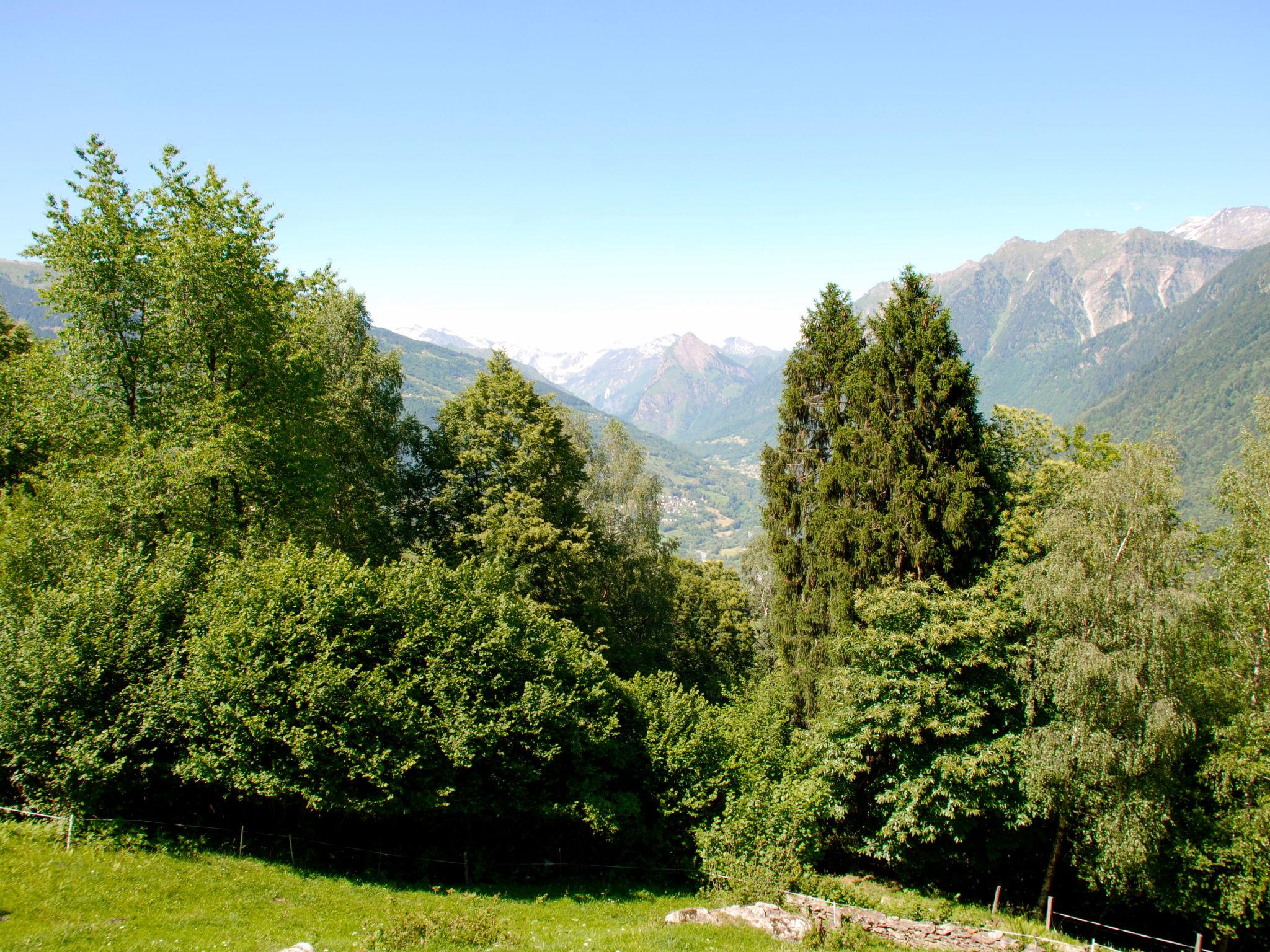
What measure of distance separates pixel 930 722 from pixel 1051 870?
7045mm

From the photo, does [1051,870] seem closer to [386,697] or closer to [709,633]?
[386,697]

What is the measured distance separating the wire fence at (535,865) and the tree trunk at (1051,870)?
0.38 m

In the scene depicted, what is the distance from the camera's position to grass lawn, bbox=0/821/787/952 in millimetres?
12867

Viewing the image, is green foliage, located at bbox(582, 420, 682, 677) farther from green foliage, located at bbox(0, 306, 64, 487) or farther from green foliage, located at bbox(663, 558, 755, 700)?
green foliage, located at bbox(0, 306, 64, 487)

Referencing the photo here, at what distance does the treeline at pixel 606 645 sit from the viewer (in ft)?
59.6

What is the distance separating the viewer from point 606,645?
1174 inches

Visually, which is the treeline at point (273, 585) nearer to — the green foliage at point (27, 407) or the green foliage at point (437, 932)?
the green foliage at point (27, 407)

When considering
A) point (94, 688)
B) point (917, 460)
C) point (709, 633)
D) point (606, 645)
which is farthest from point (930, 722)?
point (709, 633)

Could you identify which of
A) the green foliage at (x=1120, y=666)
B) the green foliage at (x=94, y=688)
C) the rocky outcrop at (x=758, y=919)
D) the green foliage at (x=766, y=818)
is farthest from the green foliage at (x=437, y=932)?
the green foliage at (x=1120, y=666)

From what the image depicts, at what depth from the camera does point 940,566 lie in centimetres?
2428

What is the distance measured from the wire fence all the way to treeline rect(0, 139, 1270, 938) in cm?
55

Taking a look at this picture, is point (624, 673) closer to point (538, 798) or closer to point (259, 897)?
point (538, 798)

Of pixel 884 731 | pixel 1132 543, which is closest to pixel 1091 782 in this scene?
pixel 884 731

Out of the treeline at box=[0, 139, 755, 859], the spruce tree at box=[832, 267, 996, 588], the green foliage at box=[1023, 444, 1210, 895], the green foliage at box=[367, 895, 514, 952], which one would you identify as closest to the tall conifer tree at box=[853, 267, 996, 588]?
the spruce tree at box=[832, 267, 996, 588]
